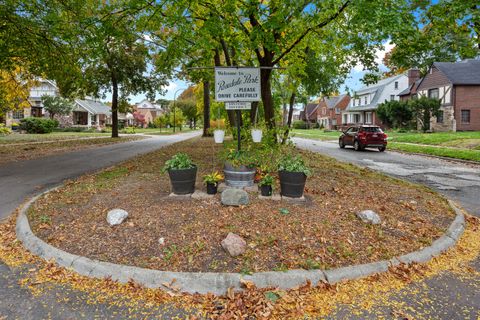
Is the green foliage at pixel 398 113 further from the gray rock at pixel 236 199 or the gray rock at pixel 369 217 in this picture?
the gray rock at pixel 236 199

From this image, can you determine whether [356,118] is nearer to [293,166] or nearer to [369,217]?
Result: [293,166]

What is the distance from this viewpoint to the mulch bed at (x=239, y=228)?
3.66 meters

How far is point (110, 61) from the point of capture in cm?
2522

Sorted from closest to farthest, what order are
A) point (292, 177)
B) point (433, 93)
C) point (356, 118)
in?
point (292, 177) → point (433, 93) → point (356, 118)

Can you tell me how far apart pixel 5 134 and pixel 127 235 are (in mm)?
34928

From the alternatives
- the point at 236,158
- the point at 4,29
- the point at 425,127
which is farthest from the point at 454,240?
the point at 425,127

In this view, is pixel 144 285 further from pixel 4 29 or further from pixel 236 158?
pixel 4 29

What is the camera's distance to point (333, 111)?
6181 cm

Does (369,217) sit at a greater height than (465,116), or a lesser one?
lesser

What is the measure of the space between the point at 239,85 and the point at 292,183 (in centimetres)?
240

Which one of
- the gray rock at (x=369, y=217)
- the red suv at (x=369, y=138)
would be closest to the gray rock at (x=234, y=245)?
the gray rock at (x=369, y=217)

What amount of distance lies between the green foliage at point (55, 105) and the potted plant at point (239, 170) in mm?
45921

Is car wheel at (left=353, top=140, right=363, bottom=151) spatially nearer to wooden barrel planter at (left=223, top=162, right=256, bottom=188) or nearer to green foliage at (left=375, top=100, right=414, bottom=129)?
wooden barrel planter at (left=223, top=162, right=256, bottom=188)

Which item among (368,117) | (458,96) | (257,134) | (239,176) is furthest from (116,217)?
(368,117)
